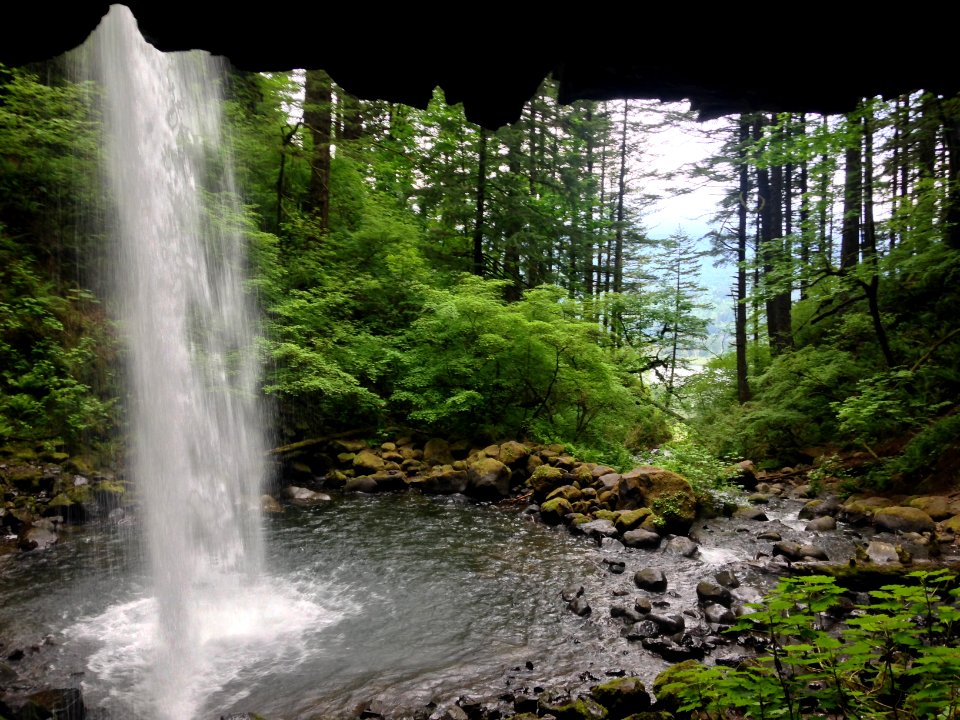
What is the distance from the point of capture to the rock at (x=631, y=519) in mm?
9414

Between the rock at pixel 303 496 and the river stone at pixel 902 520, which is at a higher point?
the river stone at pixel 902 520

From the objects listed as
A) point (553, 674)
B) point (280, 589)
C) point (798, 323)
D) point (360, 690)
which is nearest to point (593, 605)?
point (553, 674)

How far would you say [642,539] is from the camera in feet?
29.2

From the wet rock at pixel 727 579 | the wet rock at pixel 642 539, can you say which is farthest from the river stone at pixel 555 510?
the wet rock at pixel 727 579

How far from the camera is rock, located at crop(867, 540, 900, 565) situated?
7.19 metres

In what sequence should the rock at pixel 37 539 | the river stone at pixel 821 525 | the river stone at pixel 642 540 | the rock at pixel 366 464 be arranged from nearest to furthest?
the rock at pixel 37 539 → the river stone at pixel 642 540 → the river stone at pixel 821 525 → the rock at pixel 366 464

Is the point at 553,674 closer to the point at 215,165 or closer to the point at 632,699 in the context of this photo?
the point at 632,699

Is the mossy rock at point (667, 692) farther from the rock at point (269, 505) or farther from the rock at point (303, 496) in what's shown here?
the rock at point (303, 496)

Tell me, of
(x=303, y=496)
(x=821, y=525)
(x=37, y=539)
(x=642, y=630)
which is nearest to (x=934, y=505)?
(x=821, y=525)

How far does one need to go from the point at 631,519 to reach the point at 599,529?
606mm

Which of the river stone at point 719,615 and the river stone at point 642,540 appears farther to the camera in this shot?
the river stone at point 642,540

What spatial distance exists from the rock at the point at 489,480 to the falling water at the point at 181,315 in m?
4.56

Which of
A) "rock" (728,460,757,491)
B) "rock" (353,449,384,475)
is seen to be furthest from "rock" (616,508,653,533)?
"rock" (353,449,384,475)

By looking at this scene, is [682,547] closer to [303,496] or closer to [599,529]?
[599,529]
